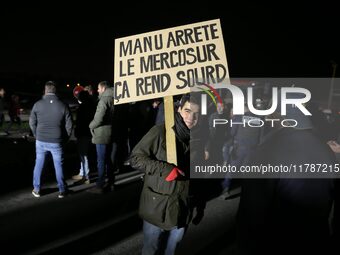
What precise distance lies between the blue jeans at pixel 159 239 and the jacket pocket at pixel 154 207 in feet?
0.32

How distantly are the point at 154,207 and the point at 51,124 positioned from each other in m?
3.33

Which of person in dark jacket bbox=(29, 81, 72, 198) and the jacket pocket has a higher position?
person in dark jacket bbox=(29, 81, 72, 198)

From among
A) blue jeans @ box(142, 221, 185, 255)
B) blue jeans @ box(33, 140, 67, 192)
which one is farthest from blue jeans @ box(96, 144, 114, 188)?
blue jeans @ box(142, 221, 185, 255)

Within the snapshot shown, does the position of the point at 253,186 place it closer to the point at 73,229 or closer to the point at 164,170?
the point at 164,170

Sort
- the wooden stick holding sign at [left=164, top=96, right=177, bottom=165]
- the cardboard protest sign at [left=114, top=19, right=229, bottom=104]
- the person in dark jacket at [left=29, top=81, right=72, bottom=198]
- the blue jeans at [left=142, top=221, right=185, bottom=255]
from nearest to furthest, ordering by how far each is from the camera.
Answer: the wooden stick holding sign at [left=164, top=96, right=177, bottom=165] < the blue jeans at [left=142, top=221, right=185, bottom=255] < the cardboard protest sign at [left=114, top=19, right=229, bottom=104] < the person in dark jacket at [left=29, top=81, right=72, bottom=198]

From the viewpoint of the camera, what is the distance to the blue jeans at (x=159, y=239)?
3.18m

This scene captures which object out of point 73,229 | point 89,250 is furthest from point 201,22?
point 73,229

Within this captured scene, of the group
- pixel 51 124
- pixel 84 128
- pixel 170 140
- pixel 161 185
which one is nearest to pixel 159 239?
pixel 161 185

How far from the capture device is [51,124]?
5875mm

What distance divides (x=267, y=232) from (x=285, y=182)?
314 mm

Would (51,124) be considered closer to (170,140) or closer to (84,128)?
(84,128)

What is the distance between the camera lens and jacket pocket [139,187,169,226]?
3053 mm

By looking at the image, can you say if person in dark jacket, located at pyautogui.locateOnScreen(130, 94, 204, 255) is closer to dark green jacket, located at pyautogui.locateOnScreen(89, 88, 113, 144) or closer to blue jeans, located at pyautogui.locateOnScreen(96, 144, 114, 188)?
dark green jacket, located at pyautogui.locateOnScreen(89, 88, 113, 144)

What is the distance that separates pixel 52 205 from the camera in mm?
5840
